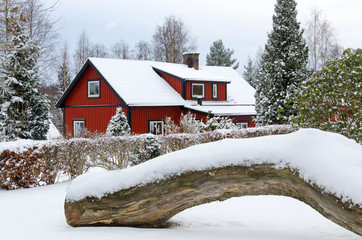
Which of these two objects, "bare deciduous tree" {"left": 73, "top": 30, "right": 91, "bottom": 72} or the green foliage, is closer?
the green foliage

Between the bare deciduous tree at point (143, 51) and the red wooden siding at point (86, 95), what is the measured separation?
2937 cm

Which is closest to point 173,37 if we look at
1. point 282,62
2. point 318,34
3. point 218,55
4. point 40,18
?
point 218,55

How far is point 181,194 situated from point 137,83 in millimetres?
17646

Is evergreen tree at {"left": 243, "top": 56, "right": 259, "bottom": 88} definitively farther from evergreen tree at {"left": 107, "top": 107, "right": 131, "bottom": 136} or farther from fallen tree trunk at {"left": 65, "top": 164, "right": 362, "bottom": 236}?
fallen tree trunk at {"left": 65, "top": 164, "right": 362, "bottom": 236}

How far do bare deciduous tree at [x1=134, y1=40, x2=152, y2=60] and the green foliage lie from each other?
1762 inches

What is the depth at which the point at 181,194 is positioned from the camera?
4.89 m

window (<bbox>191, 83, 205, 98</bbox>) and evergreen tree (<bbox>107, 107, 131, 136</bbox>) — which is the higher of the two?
window (<bbox>191, 83, 205, 98</bbox>)

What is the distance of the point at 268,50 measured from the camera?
63.8 feet

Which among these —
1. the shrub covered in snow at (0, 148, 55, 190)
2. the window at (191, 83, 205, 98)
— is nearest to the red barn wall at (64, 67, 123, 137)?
the window at (191, 83, 205, 98)

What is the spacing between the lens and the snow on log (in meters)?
4.12

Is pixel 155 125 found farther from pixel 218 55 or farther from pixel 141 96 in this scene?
pixel 218 55

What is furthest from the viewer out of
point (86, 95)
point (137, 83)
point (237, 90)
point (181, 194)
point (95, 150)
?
point (237, 90)

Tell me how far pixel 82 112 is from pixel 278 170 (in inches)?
792

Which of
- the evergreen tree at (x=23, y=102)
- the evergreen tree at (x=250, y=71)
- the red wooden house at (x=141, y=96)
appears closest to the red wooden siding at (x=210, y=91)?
the red wooden house at (x=141, y=96)
